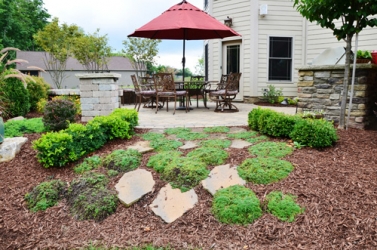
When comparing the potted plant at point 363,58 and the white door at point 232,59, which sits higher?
the white door at point 232,59

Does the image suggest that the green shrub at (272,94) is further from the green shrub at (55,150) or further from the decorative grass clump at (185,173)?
the green shrub at (55,150)

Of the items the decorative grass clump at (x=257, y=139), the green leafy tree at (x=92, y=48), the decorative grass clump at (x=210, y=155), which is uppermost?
the green leafy tree at (x=92, y=48)

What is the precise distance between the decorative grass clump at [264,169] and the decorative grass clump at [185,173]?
16.6 inches

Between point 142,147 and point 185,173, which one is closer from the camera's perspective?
point 185,173

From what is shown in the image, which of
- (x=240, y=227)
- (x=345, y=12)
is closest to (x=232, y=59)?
(x=345, y=12)

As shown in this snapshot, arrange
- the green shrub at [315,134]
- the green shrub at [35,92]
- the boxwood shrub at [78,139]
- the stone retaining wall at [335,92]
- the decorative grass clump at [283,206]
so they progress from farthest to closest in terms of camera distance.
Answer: the green shrub at [35,92]
the stone retaining wall at [335,92]
the green shrub at [315,134]
the boxwood shrub at [78,139]
the decorative grass clump at [283,206]

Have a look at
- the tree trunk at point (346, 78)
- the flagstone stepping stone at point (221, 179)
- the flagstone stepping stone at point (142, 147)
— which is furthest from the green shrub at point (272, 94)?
the flagstone stepping stone at point (221, 179)

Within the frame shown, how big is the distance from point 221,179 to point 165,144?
46.8 inches

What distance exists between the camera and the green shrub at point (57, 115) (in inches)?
179

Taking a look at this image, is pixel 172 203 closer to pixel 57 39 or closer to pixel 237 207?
pixel 237 207

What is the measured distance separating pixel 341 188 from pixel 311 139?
38.2 inches

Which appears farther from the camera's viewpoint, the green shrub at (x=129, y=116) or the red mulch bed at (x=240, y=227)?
the green shrub at (x=129, y=116)

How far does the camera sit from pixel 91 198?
296 centimetres

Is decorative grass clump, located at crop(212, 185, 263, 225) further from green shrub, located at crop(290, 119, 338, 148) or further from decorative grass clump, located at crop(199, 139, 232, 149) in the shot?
green shrub, located at crop(290, 119, 338, 148)
